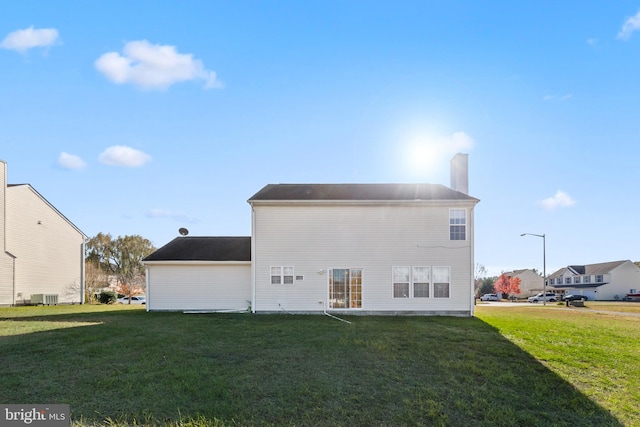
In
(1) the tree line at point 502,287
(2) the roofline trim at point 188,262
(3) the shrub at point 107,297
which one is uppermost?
(2) the roofline trim at point 188,262

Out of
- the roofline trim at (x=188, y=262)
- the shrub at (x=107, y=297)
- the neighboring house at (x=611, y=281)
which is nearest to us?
the roofline trim at (x=188, y=262)

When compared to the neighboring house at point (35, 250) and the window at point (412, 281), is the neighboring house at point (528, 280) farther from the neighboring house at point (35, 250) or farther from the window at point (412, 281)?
the neighboring house at point (35, 250)

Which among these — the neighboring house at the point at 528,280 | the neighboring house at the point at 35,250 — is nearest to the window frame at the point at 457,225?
the neighboring house at the point at 35,250

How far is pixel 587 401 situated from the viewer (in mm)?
6590

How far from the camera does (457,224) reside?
60.1 feet

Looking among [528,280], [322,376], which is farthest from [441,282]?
[528,280]

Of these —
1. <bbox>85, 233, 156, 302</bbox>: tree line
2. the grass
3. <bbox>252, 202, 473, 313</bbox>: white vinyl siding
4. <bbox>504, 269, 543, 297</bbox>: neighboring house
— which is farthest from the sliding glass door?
<bbox>504, 269, 543, 297</bbox>: neighboring house

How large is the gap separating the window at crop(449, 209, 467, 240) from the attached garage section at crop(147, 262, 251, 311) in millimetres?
9656

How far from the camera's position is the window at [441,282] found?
18078mm

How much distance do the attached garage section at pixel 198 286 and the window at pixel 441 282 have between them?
8704 millimetres

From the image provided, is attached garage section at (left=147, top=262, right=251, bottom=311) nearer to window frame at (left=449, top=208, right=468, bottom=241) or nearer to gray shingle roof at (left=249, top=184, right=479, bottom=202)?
gray shingle roof at (left=249, top=184, right=479, bottom=202)

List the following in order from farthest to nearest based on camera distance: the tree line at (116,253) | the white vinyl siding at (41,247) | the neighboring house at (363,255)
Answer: the tree line at (116,253), the white vinyl siding at (41,247), the neighboring house at (363,255)

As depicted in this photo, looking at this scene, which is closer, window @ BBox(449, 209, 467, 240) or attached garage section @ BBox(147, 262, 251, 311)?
window @ BBox(449, 209, 467, 240)

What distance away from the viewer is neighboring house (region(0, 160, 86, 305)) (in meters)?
24.6
